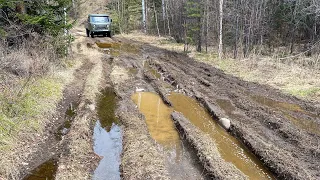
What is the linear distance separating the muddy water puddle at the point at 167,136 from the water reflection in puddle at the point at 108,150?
1.00 metres

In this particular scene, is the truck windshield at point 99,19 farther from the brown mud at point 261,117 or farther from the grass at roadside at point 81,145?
the grass at roadside at point 81,145

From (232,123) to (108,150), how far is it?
349 centimetres

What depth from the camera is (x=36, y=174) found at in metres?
5.94

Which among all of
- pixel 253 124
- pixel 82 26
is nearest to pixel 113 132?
pixel 253 124

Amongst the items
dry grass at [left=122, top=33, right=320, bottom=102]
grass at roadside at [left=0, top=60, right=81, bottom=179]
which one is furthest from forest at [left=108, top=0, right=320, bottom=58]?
grass at roadside at [left=0, top=60, right=81, bottom=179]

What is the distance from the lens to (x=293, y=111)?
9039mm

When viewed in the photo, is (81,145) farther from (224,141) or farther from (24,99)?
(224,141)

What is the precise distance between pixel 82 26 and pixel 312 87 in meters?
39.0

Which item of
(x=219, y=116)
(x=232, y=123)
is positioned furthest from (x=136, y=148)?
(x=219, y=116)

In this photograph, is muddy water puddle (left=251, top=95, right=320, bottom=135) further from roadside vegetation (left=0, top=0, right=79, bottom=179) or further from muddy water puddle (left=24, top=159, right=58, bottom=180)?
roadside vegetation (left=0, top=0, right=79, bottom=179)

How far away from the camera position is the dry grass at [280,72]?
35.8ft

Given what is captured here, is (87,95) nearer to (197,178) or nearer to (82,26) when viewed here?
(197,178)

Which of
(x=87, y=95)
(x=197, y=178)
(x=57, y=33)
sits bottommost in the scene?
(x=197, y=178)

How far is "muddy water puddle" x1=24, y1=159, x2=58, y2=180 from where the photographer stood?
5.83 meters
